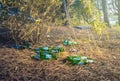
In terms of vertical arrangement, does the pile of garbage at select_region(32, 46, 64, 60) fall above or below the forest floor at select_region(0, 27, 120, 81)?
above

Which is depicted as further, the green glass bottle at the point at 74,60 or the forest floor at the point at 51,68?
the green glass bottle at the point at 74,60

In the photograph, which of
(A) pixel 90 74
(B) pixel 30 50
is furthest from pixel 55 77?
(B) pixel 30 50

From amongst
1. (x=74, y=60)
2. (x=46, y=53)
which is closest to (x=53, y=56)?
(x=46, y=53)

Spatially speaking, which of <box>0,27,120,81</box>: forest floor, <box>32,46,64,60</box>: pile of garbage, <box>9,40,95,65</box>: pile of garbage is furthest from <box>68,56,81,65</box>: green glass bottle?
<box>32,46,64,60</box>: pile of garbage

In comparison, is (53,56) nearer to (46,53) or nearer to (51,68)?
(46,53)

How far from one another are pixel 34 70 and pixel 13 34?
139 centimetres

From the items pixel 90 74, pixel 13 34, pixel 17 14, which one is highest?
pixel 17 14

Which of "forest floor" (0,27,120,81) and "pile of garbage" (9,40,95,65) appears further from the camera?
"pile of garbage" (9,40,95,65)

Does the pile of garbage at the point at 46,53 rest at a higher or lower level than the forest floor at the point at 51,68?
higher

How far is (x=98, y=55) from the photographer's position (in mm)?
4473

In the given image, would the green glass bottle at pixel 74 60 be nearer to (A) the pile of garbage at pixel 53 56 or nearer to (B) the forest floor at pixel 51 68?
(A) the pile of garbage at pixel 53 56

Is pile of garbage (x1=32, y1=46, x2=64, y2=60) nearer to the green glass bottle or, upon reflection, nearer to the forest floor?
the forest floor

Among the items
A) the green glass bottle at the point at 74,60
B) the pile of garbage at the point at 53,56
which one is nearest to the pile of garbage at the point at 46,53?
the pile of garbage at the point at 53,56

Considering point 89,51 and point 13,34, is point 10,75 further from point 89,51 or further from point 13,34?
point 89,51
